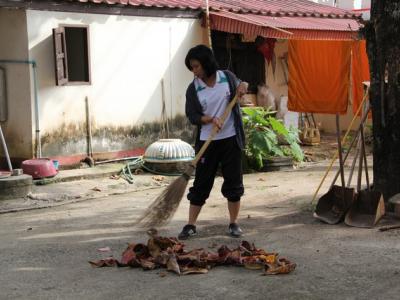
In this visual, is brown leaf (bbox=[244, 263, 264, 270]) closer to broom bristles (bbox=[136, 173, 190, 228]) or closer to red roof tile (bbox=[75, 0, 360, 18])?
broom bristles (bbox=[136, 173, 190, 228])

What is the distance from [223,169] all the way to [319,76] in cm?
210

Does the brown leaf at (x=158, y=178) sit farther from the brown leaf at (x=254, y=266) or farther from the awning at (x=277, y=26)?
the brown leaf at (x=254, y=266)

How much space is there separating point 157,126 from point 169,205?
6060 mm

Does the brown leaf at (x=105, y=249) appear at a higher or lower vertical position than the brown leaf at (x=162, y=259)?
lower

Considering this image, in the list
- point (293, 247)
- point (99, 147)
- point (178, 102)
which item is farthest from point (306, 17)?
point (293, 247)

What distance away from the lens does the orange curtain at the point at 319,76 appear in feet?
24.2

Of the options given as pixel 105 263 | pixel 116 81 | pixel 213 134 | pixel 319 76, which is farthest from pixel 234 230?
pixel 116 81

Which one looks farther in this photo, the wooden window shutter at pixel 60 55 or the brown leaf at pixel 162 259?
the wooden window shutter at pixel 60 55

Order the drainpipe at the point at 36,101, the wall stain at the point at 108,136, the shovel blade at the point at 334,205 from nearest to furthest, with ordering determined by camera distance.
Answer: the shovel blade at the point at 334,205 < the drainpipe at the point at 36,101 < the wall stain at the point at 108,136

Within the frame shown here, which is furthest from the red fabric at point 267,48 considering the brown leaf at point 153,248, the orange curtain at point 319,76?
the brown leaf at point 153,248

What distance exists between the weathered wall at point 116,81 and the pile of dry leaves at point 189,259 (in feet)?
17.1

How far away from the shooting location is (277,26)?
490 inches

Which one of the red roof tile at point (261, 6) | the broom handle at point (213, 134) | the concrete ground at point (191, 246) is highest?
the red roof tile at point (261, 6)

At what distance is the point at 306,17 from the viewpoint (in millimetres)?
14945
